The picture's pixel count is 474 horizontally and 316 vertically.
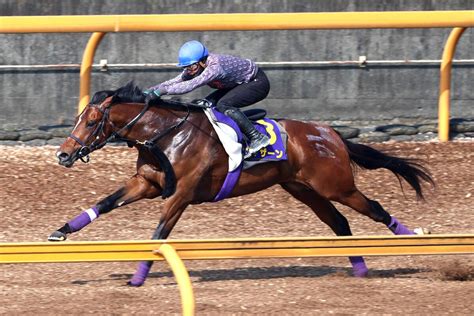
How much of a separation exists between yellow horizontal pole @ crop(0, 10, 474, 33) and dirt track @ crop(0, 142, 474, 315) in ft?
5.15

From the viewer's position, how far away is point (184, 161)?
380 inches

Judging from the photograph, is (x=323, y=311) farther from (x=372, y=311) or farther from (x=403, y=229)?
(x=403, y=229)

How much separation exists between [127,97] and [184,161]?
0.76 m

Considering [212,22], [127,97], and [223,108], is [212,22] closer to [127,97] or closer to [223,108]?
[223,108]

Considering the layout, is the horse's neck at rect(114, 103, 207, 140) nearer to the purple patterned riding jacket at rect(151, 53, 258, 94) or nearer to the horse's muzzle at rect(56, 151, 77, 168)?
the purple patterned riding jacket at rect(151, 53, 258, 94)

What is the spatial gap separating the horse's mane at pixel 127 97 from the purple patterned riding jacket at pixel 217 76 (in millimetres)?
158

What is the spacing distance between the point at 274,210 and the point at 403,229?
2264 millimetres

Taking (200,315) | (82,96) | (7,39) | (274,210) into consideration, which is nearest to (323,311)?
(200,315)

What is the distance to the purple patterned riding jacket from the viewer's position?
9672 mm

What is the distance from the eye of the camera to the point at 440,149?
533 inches

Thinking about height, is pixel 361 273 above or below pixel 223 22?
below

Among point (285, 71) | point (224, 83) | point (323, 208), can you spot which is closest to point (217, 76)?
point (224, 83)

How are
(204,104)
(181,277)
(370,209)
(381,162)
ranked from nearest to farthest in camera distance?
(181,277) < (204,104) < (370,209) < (381,162)

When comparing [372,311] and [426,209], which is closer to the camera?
[372,311]
